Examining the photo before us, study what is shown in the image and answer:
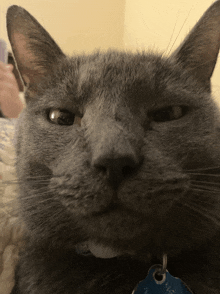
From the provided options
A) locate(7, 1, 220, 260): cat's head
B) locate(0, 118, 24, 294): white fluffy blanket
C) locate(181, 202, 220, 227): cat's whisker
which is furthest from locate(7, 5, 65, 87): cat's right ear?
locate(181, 202, 220, 227): cat's whisker

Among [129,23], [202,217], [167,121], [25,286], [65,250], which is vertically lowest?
[25,286]

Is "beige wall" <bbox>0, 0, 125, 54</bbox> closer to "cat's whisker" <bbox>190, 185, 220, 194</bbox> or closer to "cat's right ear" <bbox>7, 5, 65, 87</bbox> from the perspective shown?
"cat's right ear" <bbox>7, 5, 65, 87</bbox>

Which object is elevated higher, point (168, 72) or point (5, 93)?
point (5, 93)

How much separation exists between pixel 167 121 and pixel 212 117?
5.8 inches

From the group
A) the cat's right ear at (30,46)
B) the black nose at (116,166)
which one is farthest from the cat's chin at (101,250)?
the cat's right ear at (30,46)

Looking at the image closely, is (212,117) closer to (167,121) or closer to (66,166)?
(167,121)

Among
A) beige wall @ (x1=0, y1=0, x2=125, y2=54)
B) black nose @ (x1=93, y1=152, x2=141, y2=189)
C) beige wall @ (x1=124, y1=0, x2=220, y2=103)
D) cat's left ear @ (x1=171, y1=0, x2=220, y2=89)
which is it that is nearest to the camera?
black nose @ (x1=93, y1=152, x2=141, y2=189)

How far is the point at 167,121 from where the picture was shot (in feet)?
2.16

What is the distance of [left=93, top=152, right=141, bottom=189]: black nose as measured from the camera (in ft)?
1.56

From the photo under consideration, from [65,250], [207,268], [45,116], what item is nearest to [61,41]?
[45,116]

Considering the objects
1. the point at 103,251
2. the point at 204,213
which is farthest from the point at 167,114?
the point at 103,251

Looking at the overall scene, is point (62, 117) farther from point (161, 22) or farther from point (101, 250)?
point (161, 22)

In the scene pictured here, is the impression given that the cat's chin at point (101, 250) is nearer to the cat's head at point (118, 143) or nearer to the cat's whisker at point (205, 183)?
the cat's head at point (118, 143)

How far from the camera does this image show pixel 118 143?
507 mm
